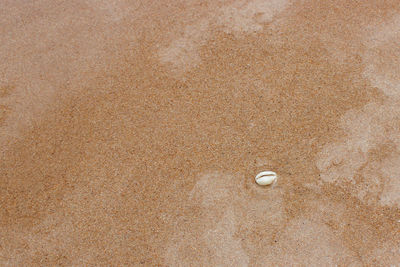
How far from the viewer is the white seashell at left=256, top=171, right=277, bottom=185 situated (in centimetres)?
202

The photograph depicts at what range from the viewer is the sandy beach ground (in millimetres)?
1950

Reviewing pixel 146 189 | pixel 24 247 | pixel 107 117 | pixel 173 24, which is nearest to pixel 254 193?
pixel 146 189

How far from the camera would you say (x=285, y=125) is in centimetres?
228

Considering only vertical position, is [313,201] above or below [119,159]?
below

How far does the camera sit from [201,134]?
7.53 feet

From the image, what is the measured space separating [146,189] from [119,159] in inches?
11.0

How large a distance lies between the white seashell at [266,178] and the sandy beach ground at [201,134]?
2.7 inches

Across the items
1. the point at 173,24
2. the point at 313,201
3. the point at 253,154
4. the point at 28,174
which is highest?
the point at 173,24

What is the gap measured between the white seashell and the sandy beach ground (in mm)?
68

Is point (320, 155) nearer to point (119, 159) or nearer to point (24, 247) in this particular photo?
point (119, 159)

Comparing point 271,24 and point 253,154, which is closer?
point 253,154

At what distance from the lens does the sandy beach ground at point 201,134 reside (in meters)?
1.95

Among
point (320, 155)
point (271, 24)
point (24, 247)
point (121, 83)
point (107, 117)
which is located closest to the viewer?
point (24, 247)

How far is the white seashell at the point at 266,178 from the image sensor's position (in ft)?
6.64
